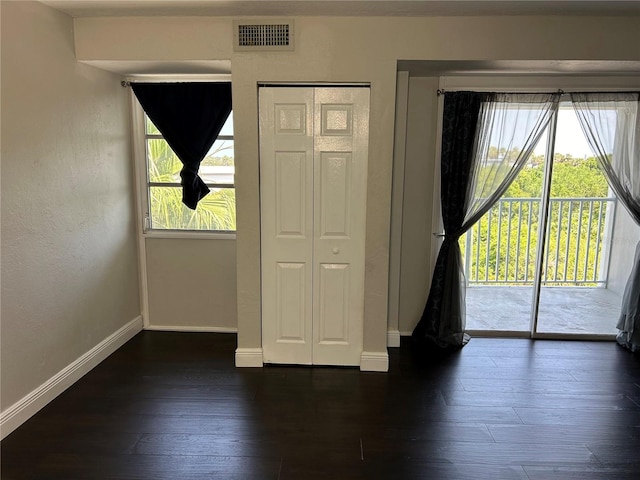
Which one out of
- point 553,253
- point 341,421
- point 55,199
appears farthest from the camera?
point 553,253

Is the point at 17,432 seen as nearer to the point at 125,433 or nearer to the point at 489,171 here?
the point at 125,433

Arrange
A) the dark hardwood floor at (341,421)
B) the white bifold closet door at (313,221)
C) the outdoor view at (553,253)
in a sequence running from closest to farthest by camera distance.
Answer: the dark hardwood floor at (341,421), the white bifold closet door at (313,221), the outdoor view at (553,253)

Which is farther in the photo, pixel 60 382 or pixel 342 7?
pixel 60 382

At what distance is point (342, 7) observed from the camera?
8.53ft

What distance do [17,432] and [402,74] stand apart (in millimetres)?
3372

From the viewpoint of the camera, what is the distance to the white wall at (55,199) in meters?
2.37

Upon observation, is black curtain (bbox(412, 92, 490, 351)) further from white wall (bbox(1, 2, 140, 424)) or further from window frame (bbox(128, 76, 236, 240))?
white wall (bbox(1, 2, 140, 424))

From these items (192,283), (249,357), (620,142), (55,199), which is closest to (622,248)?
(620,142)

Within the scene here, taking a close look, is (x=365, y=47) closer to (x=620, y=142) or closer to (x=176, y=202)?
(x=176, y=202)

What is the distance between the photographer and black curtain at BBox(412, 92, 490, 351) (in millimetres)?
3377

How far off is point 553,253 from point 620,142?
1.14 m

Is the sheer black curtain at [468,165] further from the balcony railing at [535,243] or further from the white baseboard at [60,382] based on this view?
the white baseboard at [60,382]

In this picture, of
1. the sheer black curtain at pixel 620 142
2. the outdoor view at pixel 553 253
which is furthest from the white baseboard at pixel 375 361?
the sheer black curtain at pixel 620 142

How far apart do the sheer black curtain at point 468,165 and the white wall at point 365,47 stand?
60 cm
